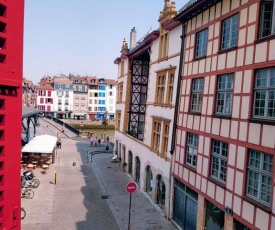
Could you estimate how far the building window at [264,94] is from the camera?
9.78m

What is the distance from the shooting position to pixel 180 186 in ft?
53.4

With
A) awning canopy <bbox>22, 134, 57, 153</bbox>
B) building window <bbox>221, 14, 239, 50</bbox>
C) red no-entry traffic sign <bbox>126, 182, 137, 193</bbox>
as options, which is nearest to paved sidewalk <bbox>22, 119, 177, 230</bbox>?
awning canopy <bbox>22, 134, 57, 153</bbox>

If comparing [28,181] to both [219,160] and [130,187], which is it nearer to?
[130,187]

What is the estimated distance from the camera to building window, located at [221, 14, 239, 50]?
11.8 metres

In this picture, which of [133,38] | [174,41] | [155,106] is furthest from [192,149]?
[133,38]

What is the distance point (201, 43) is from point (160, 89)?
6123 mm

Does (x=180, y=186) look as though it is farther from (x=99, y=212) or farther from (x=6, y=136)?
(x=6, y=136)

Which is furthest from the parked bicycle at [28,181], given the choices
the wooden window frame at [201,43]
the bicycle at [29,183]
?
the wooden window frame at [201,43]

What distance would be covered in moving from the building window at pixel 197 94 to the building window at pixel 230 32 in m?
2.31

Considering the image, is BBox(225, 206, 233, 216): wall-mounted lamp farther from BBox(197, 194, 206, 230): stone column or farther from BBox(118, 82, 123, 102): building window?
BBox(118, 82, 123, 102): building window

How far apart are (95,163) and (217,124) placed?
22781mm

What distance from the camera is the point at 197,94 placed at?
48.7 ft

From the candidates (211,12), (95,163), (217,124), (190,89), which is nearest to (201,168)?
(217,124)

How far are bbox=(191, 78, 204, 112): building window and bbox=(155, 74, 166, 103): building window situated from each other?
470cm
